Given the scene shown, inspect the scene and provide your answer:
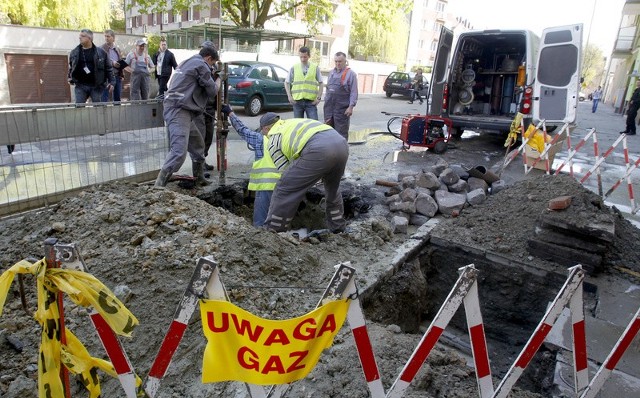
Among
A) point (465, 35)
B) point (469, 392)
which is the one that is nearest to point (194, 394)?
point (469, 392)

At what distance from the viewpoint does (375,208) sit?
18.4 feet

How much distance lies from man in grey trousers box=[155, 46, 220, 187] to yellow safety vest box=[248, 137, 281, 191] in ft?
3.44

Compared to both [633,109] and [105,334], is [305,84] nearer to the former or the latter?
[105,334]

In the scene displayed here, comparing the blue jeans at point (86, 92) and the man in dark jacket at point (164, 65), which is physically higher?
the man in dark jacket at point (164, 65)

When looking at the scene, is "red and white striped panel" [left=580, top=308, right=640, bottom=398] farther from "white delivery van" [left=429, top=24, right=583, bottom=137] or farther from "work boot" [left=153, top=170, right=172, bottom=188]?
"white delivery van" [left=429, top=24, right=583, bottom=137]

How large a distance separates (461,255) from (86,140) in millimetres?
4383

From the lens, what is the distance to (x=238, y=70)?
13.1 meters

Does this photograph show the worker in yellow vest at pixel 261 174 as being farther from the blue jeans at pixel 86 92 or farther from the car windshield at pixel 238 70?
the car windshield at pixel 238 70

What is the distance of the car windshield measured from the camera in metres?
12.9

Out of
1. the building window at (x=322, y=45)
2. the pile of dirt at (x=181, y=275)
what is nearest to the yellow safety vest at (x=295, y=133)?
the pile of dirt at (x=181, y=275)

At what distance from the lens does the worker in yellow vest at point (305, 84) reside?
25.7 ft

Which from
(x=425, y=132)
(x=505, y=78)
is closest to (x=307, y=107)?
(x=425, y=132)

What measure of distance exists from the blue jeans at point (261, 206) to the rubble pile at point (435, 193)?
1420 millimetres

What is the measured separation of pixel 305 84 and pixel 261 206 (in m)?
3.60
